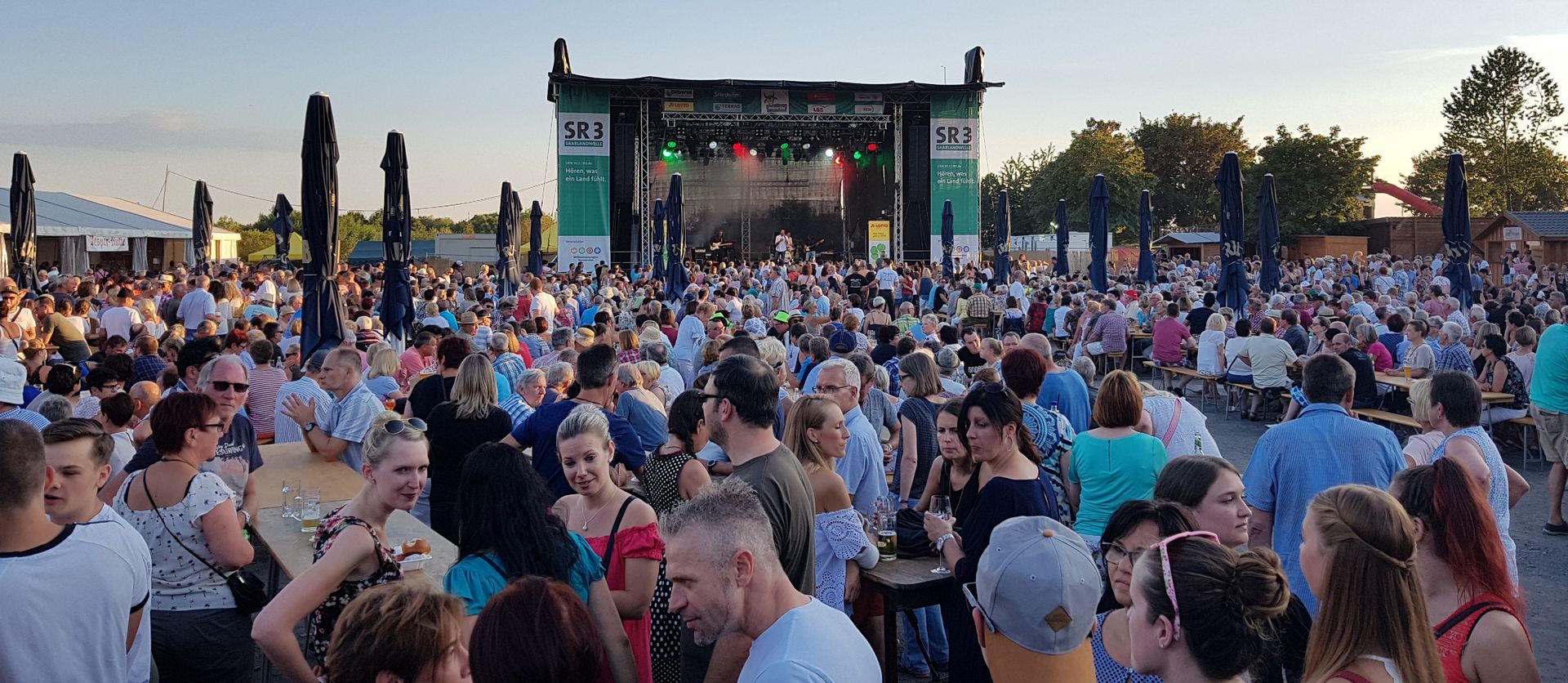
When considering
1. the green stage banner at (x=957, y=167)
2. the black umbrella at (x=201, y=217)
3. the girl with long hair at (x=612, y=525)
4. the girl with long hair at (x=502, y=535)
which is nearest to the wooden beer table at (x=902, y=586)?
the girl with long hair at (x=612, y=525)

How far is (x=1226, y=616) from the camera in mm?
2076

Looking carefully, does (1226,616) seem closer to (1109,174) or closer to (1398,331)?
(1398,331)

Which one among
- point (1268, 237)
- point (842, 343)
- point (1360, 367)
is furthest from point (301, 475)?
point (1268, 237)

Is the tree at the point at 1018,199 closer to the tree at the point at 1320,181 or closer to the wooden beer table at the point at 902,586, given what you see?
the tree at the point at 1320,181

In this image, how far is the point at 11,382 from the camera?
4996 millimetres

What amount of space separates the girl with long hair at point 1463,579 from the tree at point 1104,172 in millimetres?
50453

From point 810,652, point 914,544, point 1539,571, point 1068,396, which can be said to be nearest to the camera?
point 810,652

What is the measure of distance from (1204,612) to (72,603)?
108 inches

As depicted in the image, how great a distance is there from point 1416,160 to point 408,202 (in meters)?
74.4

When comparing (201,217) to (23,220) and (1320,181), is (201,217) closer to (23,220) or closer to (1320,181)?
(23,220)

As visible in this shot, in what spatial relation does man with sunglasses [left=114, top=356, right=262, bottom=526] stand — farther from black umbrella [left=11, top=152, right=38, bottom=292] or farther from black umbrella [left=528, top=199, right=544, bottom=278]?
black umbrella [left=528, top=199, right=544, bottom=278]

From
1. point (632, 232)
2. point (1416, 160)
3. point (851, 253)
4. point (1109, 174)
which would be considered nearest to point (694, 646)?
point (632, 232)

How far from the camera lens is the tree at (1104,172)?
5172cm

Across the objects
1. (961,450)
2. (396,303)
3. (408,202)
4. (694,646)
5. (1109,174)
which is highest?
(1109,174)
